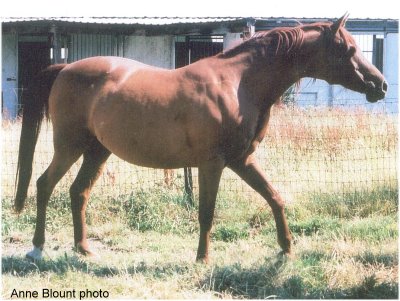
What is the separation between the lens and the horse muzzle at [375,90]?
4.65m

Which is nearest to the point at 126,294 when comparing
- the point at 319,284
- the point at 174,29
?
the point at 319,284

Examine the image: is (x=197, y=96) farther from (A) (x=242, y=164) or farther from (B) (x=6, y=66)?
(B) (x=6, y=66)

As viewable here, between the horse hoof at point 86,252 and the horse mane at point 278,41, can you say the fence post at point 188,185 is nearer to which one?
the horse hoof at point 86,252

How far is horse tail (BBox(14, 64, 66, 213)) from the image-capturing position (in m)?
5.19

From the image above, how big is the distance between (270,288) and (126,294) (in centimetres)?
107

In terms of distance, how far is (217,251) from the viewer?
5164 mm

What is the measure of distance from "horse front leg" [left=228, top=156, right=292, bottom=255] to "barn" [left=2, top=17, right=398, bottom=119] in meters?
10.4

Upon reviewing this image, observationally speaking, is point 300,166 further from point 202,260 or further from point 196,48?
point 196,48

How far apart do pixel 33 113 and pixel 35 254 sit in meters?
1.36

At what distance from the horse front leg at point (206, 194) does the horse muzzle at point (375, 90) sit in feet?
4.71

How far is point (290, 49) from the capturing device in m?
4.60

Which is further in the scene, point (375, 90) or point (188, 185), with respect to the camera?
point (188, 185)

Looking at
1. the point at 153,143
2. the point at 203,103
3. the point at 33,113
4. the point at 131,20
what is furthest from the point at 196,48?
the point at 203,103

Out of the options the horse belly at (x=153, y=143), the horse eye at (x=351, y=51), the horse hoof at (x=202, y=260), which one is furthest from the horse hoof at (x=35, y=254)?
the horse eye at (x=351, y=51)
